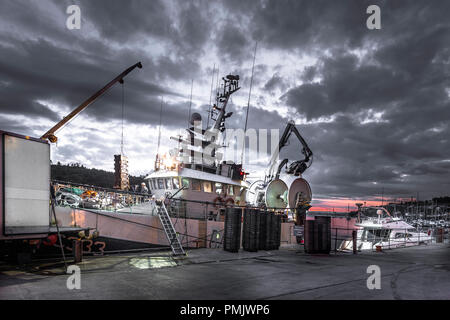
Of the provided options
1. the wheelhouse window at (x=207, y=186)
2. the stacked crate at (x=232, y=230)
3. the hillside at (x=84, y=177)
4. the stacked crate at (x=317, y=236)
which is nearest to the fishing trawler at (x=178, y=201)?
the wheelhouse window at (x=207, y=186)

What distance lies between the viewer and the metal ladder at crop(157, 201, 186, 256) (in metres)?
13.7

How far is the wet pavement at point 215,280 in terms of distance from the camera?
7078mm

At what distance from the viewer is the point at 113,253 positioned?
545 inches

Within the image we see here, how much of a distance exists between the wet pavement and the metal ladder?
83 centimetres

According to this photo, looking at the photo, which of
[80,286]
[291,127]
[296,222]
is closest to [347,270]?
[80,286]

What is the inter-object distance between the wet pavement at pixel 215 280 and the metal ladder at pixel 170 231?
2.71ft

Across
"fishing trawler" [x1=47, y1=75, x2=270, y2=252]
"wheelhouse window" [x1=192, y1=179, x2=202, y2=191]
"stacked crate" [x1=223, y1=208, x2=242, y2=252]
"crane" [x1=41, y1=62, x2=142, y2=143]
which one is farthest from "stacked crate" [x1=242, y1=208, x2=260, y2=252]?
"crane" [x1=41, y1=62, x2=142, y2=143]

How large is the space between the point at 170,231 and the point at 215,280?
5980 millimetres

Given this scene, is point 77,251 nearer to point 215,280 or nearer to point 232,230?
point 215,280

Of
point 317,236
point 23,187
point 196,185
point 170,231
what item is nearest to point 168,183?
point 196,185

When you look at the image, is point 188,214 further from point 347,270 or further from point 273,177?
point 273,177

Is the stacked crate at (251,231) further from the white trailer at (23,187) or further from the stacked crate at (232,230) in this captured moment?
the white trailer at (23,187)
